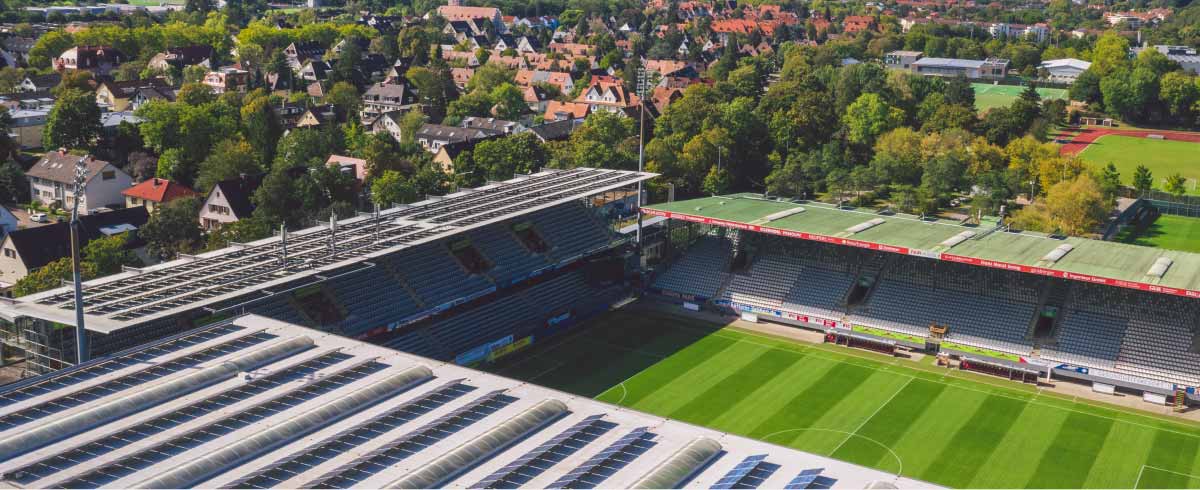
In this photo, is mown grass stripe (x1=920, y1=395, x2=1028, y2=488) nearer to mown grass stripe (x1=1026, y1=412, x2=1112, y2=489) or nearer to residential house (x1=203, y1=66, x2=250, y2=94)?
mown grass stripe (x1=1026, y1=412, x2=1112, y2=489)

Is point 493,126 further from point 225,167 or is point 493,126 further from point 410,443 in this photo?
point 410,443

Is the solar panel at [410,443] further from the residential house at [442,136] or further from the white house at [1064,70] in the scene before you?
the white house at [1064,70]

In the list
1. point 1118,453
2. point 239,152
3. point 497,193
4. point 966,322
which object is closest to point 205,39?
point 239,152

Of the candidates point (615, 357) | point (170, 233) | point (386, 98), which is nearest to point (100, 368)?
point (615, 357)

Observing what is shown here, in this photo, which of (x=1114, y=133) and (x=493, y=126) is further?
(x=1114, y=133)

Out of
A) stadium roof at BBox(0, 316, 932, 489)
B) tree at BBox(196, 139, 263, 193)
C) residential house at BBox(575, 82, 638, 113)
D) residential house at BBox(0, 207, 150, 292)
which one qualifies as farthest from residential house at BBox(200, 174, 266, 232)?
residential house at BBox(575, 82, 638, 113)

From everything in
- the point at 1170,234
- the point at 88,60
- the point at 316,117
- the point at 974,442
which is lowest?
the point at 974,442
